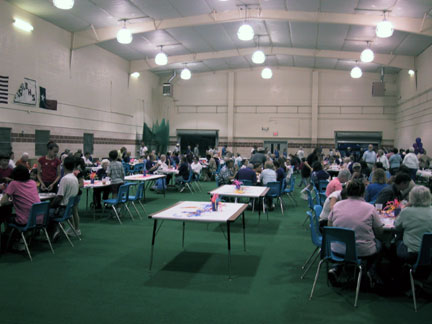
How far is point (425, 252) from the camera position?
11.5 ft

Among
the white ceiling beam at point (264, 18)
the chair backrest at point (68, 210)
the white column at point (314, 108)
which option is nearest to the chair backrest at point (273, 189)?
the chair backrest at point (68, 210)

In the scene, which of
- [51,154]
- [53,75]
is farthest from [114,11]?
[51,154]

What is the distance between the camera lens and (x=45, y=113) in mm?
12695

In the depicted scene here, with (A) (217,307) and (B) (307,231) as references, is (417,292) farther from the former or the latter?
(B) (307,231)

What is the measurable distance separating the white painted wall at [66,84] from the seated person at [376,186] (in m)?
10.1

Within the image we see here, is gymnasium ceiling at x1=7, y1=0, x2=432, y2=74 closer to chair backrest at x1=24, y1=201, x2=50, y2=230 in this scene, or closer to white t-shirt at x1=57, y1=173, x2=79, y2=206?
white t-shirt at x1=57, y1=173, x2=79, y2=206

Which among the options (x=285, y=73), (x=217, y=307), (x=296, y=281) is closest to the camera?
(x=217, y=307)

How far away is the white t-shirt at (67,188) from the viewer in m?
5.57

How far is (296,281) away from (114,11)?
10468 mm

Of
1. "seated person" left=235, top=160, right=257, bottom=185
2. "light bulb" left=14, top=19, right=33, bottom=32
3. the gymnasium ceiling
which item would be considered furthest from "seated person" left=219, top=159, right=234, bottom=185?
"light bulb" left=14, top=19, right=33, bottom=32

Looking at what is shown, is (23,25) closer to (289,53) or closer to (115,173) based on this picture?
(115,173)

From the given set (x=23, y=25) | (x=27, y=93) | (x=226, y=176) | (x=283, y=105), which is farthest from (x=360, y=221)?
(x=283, y=105)

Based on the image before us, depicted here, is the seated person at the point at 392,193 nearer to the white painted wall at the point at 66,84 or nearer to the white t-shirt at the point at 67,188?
the white t-shirt at the point at 67,188

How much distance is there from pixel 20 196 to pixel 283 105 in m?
18.3
